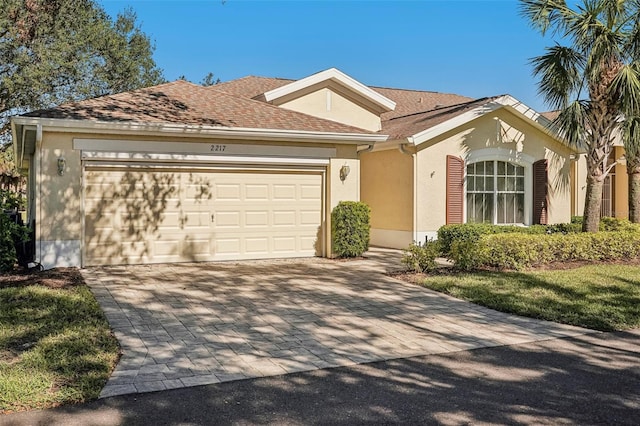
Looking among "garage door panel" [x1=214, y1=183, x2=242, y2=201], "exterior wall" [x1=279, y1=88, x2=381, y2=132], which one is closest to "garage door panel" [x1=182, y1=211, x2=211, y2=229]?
"garage door panel" [x1=214, y1=183, x2=242, y2=201]

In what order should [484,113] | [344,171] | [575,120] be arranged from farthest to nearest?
1. [484,113]
2. [575,120]
3. [344,171]

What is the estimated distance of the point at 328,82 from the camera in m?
18.2

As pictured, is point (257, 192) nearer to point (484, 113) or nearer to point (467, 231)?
point (467, 231)

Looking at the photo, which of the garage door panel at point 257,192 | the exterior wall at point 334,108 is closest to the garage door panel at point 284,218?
the garage door panel at point 257,192

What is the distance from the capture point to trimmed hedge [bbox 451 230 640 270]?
36.9 feet

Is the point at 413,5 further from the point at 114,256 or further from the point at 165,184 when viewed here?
the point at 114,256

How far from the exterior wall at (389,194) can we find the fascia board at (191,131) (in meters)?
2.06

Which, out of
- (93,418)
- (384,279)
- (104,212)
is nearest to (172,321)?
(93,418)

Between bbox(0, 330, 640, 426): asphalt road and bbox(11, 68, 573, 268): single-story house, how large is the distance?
772 centimetres

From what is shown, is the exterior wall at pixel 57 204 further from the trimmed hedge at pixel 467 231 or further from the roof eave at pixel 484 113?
the roof eave at pixel 484 113

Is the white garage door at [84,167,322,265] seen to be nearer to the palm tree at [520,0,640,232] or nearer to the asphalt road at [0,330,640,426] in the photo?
the palm tree at [520,0,640,232]

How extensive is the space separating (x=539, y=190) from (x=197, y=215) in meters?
10.1

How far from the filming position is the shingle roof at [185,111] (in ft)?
38.1

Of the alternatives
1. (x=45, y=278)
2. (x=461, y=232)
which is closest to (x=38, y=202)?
(x=45, y=278)
